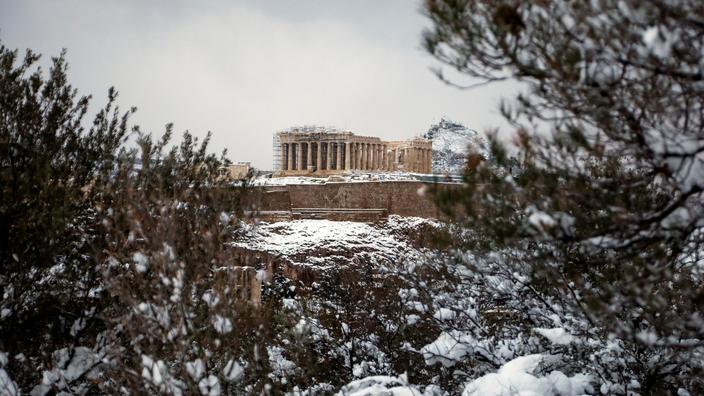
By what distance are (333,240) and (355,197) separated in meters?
6.28

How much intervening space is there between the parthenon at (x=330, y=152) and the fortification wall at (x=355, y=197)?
16046 millimetres

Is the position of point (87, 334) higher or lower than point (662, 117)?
lower

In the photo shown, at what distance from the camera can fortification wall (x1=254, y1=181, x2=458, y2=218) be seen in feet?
110

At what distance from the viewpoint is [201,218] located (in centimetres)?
499

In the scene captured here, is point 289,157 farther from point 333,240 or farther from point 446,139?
point 446,139

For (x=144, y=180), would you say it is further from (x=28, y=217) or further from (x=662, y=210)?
(x=662, y=210)

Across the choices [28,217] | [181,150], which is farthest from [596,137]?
[181,150]

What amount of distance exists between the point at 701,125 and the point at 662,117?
8.4 inches

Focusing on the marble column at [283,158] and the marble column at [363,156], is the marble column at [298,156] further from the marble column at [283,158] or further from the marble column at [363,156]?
the marble column at [363,156]

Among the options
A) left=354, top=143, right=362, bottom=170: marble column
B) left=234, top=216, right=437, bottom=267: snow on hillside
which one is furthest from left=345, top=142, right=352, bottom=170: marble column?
left=234, top=216, right=437, bottom=267: snow on hillside

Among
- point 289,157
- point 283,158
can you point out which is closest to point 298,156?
point 289,157

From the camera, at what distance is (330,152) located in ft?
177

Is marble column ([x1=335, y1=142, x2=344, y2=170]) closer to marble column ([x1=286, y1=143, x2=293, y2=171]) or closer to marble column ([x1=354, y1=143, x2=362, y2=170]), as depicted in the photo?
marble column ([x1=354, y1=143, x2=362, y2=170])

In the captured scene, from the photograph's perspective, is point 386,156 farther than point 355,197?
Yes
